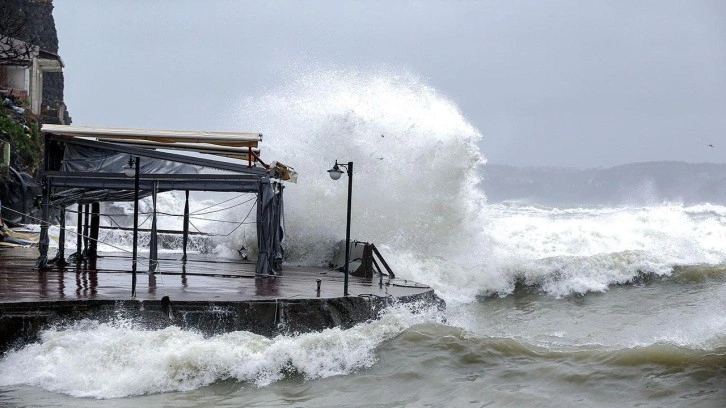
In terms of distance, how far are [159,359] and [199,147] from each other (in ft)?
23.4

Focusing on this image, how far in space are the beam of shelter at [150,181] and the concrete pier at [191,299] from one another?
1.61 m

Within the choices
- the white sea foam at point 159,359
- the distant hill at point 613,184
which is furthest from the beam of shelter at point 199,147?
the distant hill at point 613,184

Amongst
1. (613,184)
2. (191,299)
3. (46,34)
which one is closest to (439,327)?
(191,299)

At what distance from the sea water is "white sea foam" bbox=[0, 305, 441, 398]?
0.07ft

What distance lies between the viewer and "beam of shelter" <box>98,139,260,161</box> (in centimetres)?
1775

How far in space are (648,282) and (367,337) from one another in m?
13.7

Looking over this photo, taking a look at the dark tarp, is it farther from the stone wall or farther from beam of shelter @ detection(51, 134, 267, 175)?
the stone wall

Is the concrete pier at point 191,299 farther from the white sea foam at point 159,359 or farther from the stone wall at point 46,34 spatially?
the stone wall at point 46,34

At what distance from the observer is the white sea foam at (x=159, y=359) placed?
455 inches

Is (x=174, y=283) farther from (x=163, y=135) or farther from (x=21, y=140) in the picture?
(x=21, y=140)

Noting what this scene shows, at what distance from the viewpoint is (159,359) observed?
11.9m

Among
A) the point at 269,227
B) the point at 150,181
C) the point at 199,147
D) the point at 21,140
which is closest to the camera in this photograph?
the point at 150,181

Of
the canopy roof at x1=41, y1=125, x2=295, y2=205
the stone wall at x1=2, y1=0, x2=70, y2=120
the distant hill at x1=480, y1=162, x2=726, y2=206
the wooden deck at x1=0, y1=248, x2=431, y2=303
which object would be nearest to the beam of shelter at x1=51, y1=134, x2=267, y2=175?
the canopy roof at x1=41, y1=125, x2=295, y2=205

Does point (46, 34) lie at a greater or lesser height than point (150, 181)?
greater
